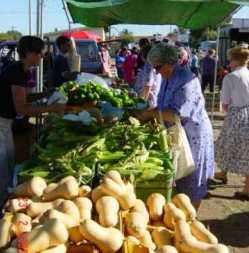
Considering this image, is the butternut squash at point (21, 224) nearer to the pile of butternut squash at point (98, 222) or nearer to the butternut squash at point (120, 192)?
the pile of butternut squash at point (98, 222)

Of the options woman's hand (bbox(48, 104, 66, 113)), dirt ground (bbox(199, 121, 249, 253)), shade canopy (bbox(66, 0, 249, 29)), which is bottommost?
dirt ground (bbox(199, 121, 249, 253))

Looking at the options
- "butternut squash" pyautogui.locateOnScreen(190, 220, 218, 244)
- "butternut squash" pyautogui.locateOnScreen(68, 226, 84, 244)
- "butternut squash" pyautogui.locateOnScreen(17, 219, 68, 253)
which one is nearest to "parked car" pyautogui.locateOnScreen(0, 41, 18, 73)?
"butternut squash" pyautogui.locateOnScreen(190, 220, 218, 244)

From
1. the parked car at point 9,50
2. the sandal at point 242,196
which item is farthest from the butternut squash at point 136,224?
the parked car at point 9,50

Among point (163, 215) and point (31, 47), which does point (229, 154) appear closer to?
point (31, 47)

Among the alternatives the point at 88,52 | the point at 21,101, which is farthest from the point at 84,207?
the point at 88,52

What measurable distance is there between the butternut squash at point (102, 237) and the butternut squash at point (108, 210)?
0.15 meters

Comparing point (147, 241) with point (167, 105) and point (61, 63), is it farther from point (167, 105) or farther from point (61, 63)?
point (61, 63)

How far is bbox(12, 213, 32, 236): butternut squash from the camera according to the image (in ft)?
9.28

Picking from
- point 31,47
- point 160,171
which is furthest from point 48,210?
point 31,47

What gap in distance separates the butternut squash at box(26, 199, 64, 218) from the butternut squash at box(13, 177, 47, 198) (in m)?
0.17

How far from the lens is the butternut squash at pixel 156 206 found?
338 centimetres

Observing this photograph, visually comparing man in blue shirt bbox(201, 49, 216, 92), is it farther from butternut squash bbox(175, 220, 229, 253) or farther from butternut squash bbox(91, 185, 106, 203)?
butternut squash bbox(175, 220, 229, 253)

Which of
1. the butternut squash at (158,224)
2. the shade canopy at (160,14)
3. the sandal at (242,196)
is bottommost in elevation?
the sandal at (242,196)

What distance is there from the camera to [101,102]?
6164 mm
